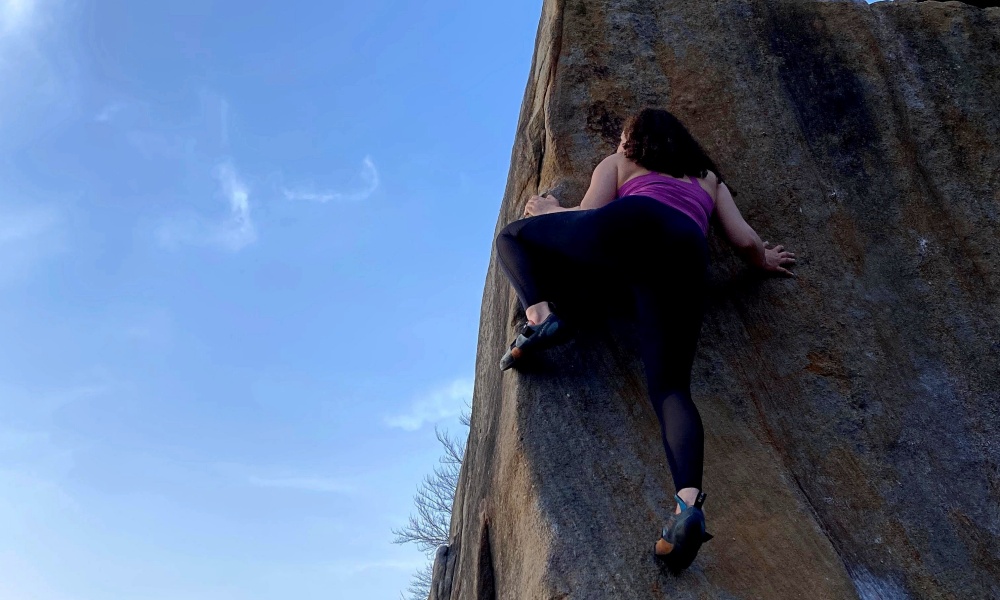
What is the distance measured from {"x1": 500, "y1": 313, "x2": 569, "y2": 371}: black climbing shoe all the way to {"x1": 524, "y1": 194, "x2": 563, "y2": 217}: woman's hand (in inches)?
33.8

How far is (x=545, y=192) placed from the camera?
5.76m

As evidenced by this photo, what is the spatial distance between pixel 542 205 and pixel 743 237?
1112mm

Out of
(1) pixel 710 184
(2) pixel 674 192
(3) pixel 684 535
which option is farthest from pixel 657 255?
(3) pixel 684 535

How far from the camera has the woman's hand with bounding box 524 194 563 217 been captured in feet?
17.6

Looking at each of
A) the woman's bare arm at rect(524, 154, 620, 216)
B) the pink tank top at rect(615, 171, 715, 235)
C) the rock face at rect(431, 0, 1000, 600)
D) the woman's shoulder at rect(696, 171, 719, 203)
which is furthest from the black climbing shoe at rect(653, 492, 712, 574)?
the woman's shoulder at rect(696, 171, 719, 203)

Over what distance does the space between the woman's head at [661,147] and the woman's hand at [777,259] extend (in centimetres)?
83

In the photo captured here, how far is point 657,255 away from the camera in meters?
4.43

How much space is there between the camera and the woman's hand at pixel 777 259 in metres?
5.59

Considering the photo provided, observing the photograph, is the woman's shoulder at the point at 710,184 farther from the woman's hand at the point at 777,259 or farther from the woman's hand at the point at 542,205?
the woman's hand at the point at 542,205

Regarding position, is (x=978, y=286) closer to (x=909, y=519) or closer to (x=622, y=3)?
(x=909, y=519)

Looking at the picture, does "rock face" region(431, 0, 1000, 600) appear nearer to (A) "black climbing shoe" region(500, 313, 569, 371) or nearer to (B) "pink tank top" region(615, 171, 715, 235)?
(A) "black climbing shoe" region(500, 313, 569, 371)

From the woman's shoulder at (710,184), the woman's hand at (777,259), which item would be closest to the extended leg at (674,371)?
the woman's shoulder at (710,184)

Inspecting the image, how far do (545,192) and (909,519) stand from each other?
264 cm

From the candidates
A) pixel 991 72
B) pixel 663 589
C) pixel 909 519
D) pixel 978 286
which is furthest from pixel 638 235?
pixel 991 72
